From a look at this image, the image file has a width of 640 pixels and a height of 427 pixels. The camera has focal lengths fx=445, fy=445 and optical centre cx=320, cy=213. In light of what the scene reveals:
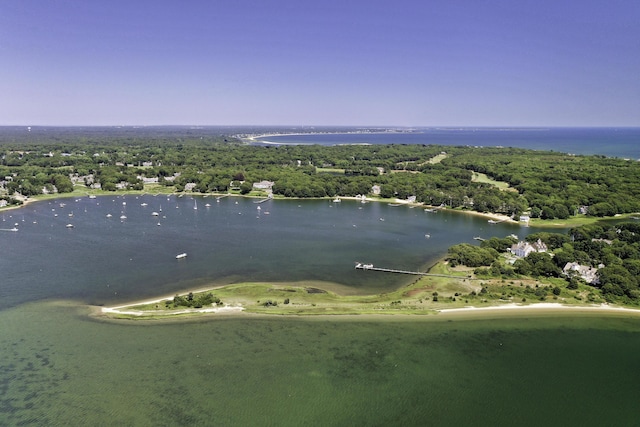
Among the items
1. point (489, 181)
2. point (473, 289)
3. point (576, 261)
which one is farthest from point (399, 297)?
point (489, 181)

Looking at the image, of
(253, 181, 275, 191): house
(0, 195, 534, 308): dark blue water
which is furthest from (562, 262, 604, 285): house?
(253, 181, 275, 191): house

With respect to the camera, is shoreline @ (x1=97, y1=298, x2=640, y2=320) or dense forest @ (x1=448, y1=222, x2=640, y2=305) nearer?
shoreline @ (x1=97, y1=298, x2=640, y2=320)

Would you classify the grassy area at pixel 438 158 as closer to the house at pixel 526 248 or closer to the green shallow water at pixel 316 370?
the house at pixel 526 248

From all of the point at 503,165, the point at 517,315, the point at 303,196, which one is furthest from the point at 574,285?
the point at 503,165

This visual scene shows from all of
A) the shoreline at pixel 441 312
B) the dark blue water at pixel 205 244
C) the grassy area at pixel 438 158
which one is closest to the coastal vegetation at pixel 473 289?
the shoreline at pixel 441 312

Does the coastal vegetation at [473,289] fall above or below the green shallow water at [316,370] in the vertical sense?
above

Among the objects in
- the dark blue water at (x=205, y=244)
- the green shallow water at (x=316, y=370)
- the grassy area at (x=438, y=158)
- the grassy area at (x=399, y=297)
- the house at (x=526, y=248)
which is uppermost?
the grassy area at (x=438, y=158)

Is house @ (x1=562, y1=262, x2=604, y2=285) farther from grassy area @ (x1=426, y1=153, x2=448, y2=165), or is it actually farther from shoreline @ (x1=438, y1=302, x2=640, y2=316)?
grassy area @ (x1=426, y1=153, x2=448, y2=165)

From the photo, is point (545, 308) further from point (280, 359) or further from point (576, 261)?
point (280, 359)
